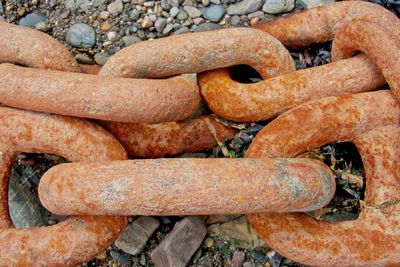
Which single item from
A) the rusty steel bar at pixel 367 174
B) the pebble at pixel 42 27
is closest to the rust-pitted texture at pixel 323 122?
the rusty steel bar at pixel 367 174

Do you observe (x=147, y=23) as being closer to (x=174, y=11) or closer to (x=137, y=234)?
(x=174, y=11)

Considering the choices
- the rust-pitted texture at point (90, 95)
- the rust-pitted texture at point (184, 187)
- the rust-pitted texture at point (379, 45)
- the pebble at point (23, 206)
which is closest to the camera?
the rust-pitted texture at point (184, 187)

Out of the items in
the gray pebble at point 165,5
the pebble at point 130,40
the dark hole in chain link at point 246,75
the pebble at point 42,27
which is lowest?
the dark hole in chain link at point 246,75

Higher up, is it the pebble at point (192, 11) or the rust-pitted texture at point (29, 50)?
the rust-pitted texture at point (29, 50)

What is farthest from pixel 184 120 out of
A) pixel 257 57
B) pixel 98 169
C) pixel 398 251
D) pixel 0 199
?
pixel 398 251

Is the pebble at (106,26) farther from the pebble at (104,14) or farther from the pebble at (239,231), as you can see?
the pebble at (239,231)

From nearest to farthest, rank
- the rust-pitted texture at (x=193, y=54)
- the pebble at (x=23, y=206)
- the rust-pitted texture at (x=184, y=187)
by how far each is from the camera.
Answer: the rust-pitted texture at (x=184, y=187), the rust-pitted texture at (x=193, y=54), the pebble at (x=23, y=206)
